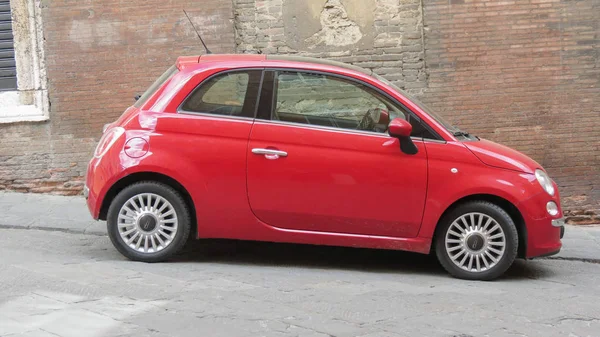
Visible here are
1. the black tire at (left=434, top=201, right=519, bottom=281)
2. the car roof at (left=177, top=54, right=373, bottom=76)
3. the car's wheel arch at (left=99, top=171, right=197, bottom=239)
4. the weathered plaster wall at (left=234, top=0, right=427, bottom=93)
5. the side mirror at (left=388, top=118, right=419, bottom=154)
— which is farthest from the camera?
the weathered plaster wall at (left=234, top=0, right=427, bottom=93)

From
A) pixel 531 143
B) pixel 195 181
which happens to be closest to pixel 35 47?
pixel 195 181

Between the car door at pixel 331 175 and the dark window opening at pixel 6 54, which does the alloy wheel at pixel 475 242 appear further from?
the dark window opening at pixel 6 54

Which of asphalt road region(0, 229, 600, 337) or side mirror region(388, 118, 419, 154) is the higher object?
side mirror region(388, 118, 419, 154)

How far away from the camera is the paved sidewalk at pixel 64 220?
→ 30.5ft

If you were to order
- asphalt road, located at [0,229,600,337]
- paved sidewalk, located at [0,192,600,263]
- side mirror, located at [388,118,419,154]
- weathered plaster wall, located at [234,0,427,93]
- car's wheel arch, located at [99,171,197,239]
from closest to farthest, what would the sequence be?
asphalt road, located at [0,229,600,337] < side mirror, located at [388,118,419,154] < car's wheel arch, located at [99,171,197,239] < paved sidewalk, located at [0,192,600,263] < weathered plaster wall, located at [234,0,427,93]

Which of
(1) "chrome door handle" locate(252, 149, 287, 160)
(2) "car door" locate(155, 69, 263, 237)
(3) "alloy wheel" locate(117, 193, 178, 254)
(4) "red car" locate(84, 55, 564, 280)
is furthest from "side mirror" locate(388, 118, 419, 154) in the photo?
(3) "alloy wheel" locate(117, 193, 178, 254)

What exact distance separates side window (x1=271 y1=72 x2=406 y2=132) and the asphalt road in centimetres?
121

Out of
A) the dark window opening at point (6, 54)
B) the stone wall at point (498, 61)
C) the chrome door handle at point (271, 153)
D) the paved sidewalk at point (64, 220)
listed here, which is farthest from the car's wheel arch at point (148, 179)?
the dark window opening at point (6, 54)

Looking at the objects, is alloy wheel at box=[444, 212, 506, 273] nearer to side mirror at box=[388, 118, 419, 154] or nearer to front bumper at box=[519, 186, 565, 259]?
front bumper at box=[519, 186, 565, 259]

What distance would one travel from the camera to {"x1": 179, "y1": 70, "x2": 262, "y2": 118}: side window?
7.56m

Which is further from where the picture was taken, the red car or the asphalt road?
the red car

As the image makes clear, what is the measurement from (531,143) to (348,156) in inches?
175

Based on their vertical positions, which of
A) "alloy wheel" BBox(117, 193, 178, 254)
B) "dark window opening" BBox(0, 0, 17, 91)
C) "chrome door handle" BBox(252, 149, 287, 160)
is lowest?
"alloy wheel" BBox(117, 193, 178, 254)

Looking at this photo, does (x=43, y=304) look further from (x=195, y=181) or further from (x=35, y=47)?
(x=35, y=47)
